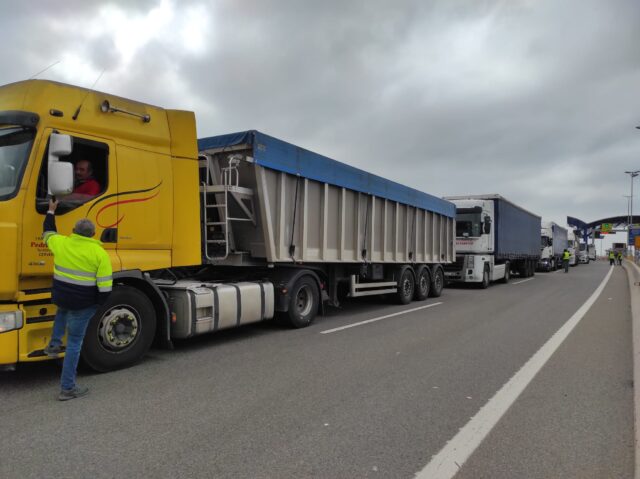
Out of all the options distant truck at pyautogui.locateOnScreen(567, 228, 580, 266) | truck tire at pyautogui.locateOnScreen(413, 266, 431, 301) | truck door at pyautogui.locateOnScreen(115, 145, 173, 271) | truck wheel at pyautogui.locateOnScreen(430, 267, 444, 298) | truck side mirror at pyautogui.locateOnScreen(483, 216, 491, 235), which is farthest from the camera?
distant truck at pyautogui.locateOnScreen(567, 228, 580, 266)

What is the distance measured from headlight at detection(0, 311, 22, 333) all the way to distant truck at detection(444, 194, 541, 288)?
15.6 metres

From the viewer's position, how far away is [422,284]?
43.9ft

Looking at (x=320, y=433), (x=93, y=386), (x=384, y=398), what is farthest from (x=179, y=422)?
(x=384, y=398)

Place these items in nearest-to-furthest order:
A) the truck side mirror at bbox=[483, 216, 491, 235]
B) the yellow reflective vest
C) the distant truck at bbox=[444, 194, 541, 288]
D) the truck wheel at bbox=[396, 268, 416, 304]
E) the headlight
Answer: the yellow reflective vest
the headlight
the truck wheel at bbox=[396, 268, 416, 304]
the distant truck at bbox=[444, 194, 541, 288]
the truck side mirror at bbox=[483, 216, 491, 235]

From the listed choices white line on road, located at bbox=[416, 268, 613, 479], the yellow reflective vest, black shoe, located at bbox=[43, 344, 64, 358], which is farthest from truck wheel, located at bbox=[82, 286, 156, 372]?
white line on road, located at bbox=[416, 268, 613, 479]

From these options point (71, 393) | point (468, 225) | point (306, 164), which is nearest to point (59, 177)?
point (71, 393)

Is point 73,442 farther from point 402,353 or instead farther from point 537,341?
point 537,341

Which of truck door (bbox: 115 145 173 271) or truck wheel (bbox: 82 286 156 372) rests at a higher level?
truck door (bbox: 115 145 173 271)

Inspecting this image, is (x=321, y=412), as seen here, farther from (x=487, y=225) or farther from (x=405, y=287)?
(x=487, y=225)

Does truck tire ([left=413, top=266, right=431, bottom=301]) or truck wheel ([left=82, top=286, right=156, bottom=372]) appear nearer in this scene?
truck wheel ([left=82, top=286, right=156, bottom=372])

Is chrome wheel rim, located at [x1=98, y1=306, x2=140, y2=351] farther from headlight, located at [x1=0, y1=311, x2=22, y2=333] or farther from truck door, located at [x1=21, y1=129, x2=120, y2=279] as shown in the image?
headlight, located at [x1=0, y1=311, x2=22, y2=333]

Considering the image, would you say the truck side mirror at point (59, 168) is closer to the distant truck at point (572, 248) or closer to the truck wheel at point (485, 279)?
the truck wheel at point (485, 279)

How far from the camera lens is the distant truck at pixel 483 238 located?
1792 centimetres

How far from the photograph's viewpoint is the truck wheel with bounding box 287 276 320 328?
819 cm
